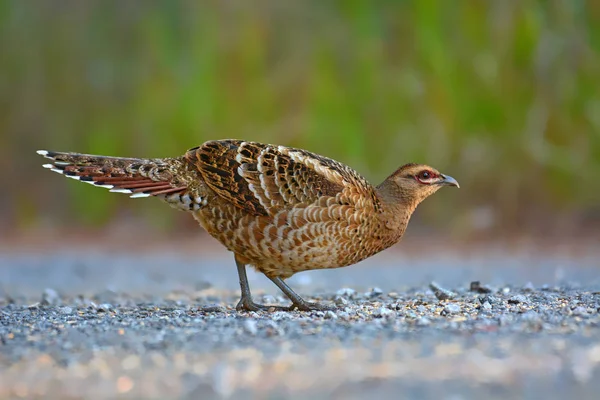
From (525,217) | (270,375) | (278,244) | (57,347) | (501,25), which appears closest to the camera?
(270,375)

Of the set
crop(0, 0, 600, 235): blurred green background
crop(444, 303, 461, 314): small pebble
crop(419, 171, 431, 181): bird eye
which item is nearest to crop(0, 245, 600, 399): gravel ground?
crop(444, 303, 461, 314): small pebble

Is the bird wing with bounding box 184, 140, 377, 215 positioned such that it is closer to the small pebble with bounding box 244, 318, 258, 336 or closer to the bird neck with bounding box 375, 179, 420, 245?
the bird neck with bounding box 375, 179, 420, 245

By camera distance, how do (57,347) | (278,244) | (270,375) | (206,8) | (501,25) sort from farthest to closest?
(206,8)
(501,25)
(278,244)
(57,347)
(270,375)

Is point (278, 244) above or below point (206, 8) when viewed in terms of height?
below

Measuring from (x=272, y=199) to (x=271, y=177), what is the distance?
0.58 ft

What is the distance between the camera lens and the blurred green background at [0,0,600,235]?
14.4 meters

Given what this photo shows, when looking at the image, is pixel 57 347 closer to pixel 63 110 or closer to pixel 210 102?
pixel 210 102

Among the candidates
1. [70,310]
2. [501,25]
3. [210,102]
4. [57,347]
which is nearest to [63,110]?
[210,102]

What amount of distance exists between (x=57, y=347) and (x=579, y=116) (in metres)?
11.2

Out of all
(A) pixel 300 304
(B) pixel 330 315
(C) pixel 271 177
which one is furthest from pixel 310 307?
(C) pixel 271 177

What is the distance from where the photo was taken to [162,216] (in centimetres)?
1471

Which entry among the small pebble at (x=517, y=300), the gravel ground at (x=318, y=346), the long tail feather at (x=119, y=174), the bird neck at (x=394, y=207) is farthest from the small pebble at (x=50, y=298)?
the small pebble at (x=517, y=300)

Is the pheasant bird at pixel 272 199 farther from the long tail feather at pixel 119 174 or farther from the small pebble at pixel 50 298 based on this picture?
the small pebble at pixel 50 298

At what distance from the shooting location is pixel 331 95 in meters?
14.9
